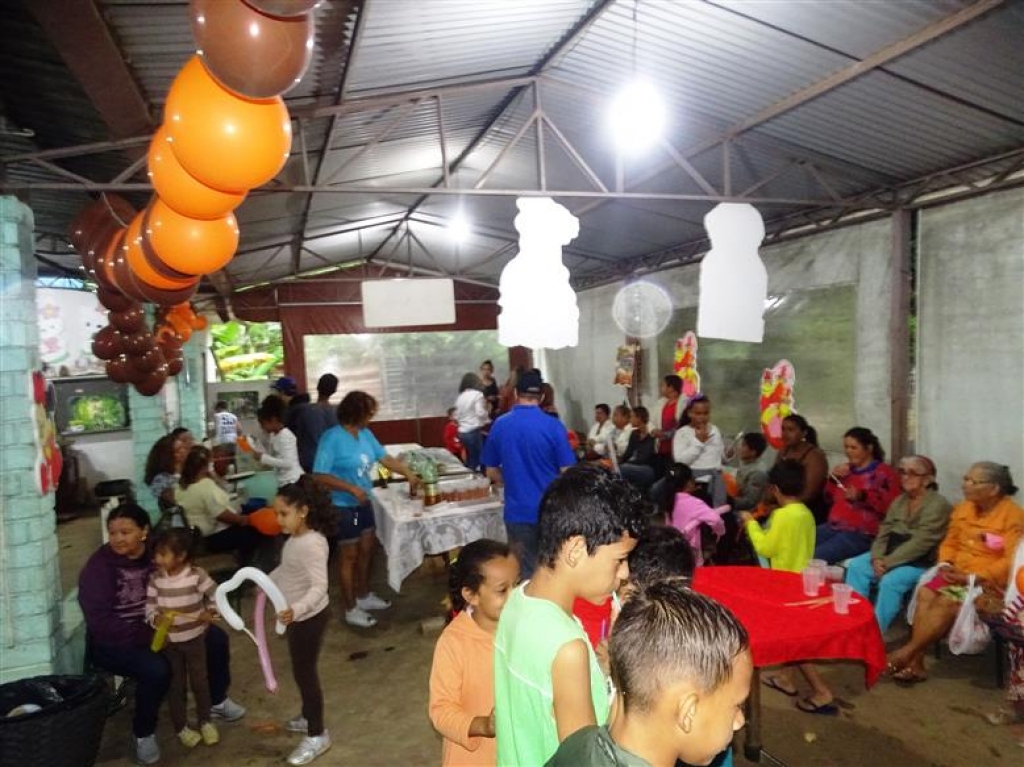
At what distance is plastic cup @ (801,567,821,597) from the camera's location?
2.79m

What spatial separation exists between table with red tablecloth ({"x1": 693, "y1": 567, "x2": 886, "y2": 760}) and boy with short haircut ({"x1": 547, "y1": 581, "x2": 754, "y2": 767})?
156 centimetres

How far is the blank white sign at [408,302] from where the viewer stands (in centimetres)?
671

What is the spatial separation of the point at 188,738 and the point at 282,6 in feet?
11.3

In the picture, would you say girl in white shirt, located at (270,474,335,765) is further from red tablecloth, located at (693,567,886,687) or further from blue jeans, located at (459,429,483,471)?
blue jeans, located at (459,429,483,471)

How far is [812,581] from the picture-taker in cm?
279

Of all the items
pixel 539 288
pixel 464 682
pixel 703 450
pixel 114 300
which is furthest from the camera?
pixel 703 450

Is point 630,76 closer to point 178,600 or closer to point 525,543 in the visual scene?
point 525,543

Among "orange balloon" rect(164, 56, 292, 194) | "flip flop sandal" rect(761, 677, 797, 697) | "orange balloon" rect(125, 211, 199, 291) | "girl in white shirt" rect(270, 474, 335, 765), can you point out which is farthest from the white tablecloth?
"orange balloon" rect(164, 56, 292, 194)

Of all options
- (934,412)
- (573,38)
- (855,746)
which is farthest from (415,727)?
(934,412)

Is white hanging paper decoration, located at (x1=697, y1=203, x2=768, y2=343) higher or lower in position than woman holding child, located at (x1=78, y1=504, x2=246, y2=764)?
higher

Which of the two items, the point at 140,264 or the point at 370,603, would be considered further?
the point at 370,603

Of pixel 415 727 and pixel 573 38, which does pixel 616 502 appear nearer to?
pixel 415 727

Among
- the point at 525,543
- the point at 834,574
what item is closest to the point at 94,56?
the point at 525,543

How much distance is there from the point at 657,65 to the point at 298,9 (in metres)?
3.26
